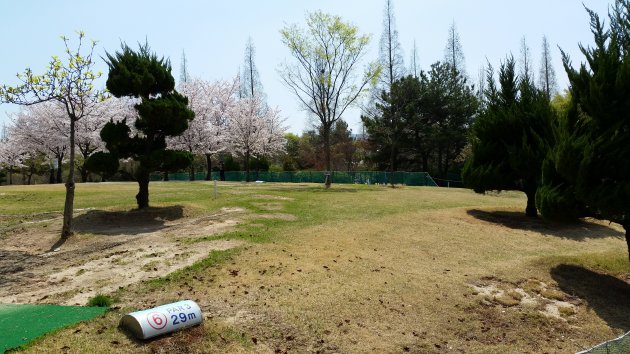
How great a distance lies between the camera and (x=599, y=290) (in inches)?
324

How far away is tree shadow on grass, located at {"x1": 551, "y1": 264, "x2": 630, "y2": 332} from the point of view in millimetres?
7137

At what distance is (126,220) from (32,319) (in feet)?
23.0

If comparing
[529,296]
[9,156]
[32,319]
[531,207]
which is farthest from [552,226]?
[9,156]

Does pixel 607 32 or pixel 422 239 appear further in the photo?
pixel 422 239

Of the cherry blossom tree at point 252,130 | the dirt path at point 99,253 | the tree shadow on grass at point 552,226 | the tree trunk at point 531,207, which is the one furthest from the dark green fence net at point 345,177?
the dirt path at point 99,253

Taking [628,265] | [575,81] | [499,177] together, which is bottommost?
[628,265]

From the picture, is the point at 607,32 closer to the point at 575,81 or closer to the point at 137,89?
the point at 575,81

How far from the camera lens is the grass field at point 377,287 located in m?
5.58

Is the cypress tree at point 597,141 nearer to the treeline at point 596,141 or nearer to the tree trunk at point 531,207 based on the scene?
the treeline at point 596,141

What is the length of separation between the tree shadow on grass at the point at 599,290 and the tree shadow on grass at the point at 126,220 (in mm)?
9384

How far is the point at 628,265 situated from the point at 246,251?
27.5ft

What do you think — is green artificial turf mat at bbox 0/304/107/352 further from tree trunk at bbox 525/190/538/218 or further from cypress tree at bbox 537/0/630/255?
tree trunk at bbox 525/190/538/218

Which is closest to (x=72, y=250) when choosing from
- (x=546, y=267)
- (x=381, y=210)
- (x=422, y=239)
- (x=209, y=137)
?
(x=422, y=239)

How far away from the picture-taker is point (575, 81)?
30.7 feet
